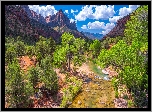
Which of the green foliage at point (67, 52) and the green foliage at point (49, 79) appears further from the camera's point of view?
the green foliage at point (67, 52)

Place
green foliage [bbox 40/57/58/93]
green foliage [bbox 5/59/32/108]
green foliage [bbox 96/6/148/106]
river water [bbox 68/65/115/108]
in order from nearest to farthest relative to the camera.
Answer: green foliage [bbox 96/6/148/106] < green foliage [bbox 5/59/32/108] < river water [bbox 68/65/115/108] < green foliage [bbox 40/57/58/93]

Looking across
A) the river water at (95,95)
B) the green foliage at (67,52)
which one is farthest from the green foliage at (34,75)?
the green foliage at (67,52)

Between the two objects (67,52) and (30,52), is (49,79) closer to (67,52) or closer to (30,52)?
(67,52)

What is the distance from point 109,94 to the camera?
2388 cm

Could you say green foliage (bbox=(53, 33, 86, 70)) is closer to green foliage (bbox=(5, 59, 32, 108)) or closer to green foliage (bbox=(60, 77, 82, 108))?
green foliage (bbox=(60, 77, 82, 108))

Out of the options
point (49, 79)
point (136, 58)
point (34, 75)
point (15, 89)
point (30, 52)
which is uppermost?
point (30, 52)

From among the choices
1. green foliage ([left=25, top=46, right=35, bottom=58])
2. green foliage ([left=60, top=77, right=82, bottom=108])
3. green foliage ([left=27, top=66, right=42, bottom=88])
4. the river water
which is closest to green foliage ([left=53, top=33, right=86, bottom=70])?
the river water

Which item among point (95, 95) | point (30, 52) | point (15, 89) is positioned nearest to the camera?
point (15, 89)

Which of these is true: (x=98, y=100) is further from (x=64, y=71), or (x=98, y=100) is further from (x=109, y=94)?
(x=64, y=71)

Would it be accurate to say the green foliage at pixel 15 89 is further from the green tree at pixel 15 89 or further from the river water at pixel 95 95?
the river water at pixel 95 95

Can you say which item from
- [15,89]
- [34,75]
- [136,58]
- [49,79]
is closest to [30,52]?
[34,75]

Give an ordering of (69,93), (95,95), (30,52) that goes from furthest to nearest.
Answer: (30,52)
(95,95)
(69,93)
